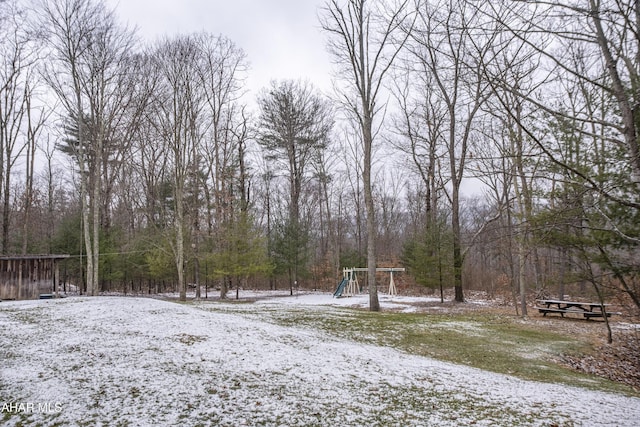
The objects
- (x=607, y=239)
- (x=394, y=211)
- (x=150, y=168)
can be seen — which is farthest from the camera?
(x=394, y=211)

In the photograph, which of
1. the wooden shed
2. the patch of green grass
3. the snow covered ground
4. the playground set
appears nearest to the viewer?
the snow covered ground

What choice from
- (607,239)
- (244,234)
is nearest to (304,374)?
(607,239)

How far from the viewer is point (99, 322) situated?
7.16m

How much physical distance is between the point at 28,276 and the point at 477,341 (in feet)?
56.7

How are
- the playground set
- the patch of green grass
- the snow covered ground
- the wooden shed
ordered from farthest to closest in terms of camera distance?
the playground set → the wooden shed → the patch of green grass → the snow covered ground

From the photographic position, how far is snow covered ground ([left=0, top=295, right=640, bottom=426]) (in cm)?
371

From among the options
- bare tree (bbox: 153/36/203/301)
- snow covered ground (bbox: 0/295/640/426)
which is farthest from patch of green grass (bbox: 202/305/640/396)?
bare tree (bbox: 153/36/203/301)

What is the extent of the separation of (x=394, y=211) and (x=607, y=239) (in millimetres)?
30085

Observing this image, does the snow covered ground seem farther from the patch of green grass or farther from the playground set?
the playground set

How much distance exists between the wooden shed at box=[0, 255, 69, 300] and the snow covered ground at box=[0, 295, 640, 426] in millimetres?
11095

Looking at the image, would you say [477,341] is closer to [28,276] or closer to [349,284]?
[349,284]

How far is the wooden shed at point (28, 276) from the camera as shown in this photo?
49.6 ft

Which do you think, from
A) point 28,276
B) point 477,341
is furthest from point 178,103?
point 477,341

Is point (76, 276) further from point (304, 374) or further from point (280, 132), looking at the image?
point (304, 374)
